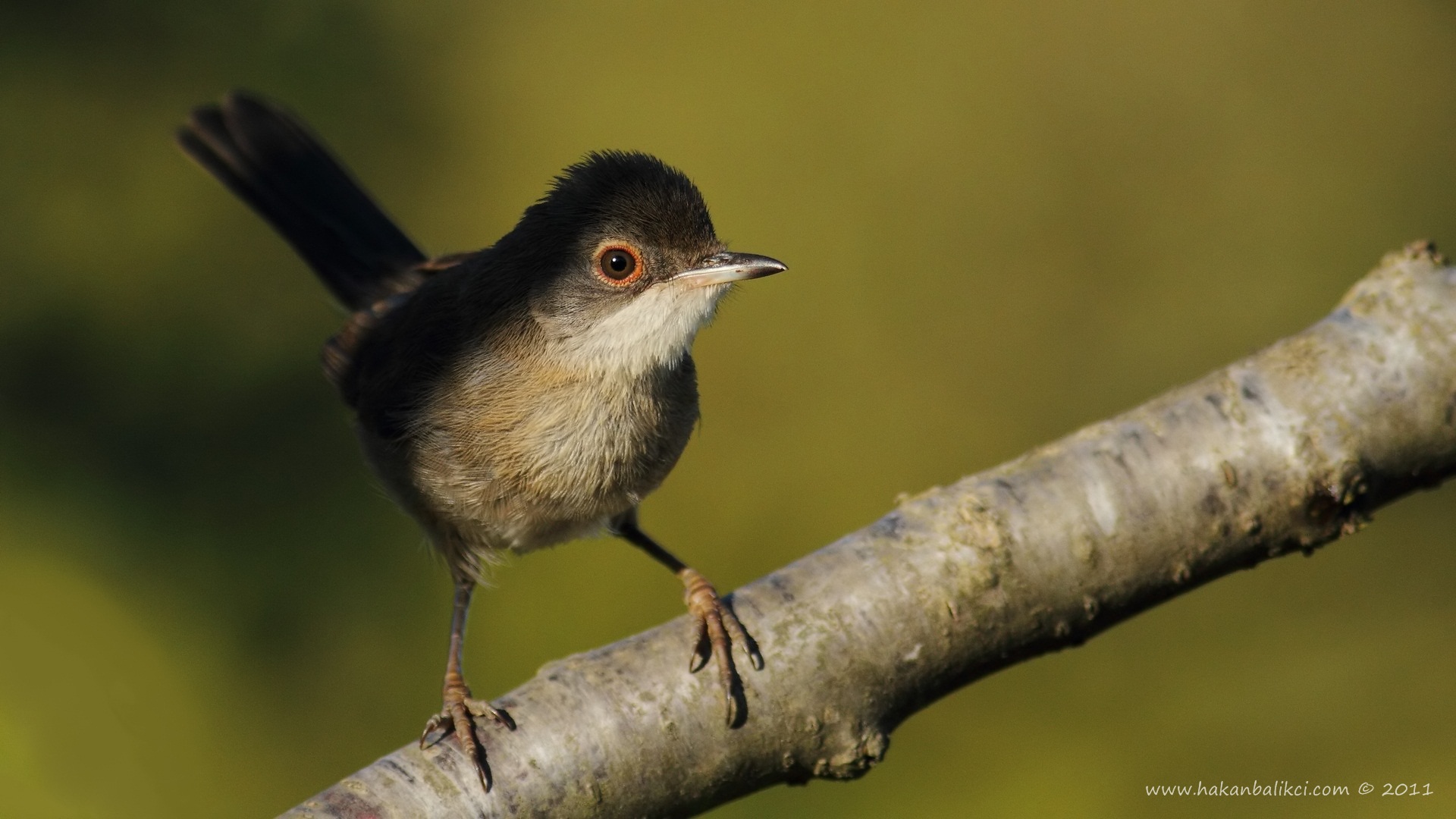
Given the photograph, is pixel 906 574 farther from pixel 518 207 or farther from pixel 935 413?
pixel 518 207

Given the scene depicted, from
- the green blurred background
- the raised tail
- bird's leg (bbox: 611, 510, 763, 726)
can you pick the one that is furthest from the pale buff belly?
the raised tail

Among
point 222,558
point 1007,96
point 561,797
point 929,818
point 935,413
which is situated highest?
point 1007,96

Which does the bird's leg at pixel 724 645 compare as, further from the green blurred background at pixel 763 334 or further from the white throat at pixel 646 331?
the green blurred background at pixel 763 334

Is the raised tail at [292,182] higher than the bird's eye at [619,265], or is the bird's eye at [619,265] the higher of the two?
the raised tail at [292,182]

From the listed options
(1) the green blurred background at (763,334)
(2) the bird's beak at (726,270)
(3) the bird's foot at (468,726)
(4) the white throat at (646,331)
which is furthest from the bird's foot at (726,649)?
(1) the green blurred background at (763,334)

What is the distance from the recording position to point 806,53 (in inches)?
210

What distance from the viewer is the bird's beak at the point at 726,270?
298cm

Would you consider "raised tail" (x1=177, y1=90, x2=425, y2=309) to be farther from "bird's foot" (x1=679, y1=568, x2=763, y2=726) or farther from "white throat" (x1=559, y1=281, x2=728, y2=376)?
"bird's foot" (x1=679, y1=568, x2=763, y2=726)

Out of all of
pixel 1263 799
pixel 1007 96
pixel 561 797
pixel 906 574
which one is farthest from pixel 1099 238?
pixel 561 797

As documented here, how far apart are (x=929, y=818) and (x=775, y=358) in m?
1.79

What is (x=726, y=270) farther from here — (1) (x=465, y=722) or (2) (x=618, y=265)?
(1) (x=465, y=722)

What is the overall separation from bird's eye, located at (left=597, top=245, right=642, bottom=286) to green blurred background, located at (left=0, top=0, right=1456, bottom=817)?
159cm

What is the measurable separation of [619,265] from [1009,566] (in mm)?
1207

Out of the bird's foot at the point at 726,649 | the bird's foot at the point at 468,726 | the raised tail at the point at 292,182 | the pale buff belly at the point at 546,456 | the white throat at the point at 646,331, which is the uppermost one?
the raised tail at the point at 292,182
